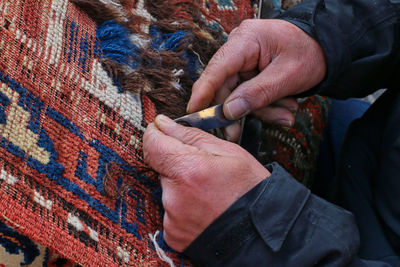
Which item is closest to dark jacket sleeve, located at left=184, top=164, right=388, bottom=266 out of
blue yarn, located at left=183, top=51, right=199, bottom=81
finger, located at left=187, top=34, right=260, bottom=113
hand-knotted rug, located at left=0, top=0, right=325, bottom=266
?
hand-knotted rug, located at left=0, top=0, right=325, bottom=266

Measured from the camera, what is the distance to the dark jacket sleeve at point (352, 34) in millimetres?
842

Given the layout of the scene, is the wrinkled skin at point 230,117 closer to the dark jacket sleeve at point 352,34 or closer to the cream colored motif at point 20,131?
the dark jacket sleeve at point 352,34

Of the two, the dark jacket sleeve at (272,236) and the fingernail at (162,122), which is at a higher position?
the fingernail at (162,122)

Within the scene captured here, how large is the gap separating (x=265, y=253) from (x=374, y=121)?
512 millimetres

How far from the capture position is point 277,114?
0.88 m

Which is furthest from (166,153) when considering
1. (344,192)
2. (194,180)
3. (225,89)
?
(344,192)

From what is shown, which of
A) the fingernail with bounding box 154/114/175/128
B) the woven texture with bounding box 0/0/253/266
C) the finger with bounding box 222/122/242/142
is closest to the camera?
the woven texture with bounding box 0/0/253/266

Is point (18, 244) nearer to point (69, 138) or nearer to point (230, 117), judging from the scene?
point (69, 138)

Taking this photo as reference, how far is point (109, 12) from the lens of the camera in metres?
0.82

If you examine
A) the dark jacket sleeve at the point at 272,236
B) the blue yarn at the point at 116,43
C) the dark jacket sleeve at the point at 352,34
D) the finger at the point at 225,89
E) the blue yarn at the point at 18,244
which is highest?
the dark jacket sleeve at the point at 352,34

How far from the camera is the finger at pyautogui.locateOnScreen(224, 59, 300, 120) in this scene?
2.50 feet

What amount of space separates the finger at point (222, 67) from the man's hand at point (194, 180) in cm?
15

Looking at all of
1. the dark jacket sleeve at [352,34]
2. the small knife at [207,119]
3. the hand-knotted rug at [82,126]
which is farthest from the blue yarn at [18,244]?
the dark jacket sleeve at [352,34]

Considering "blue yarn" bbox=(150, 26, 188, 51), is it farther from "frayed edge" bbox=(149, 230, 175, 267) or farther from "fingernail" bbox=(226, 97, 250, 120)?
"frayed edge" bbox=(149, 230, 175, 267)
